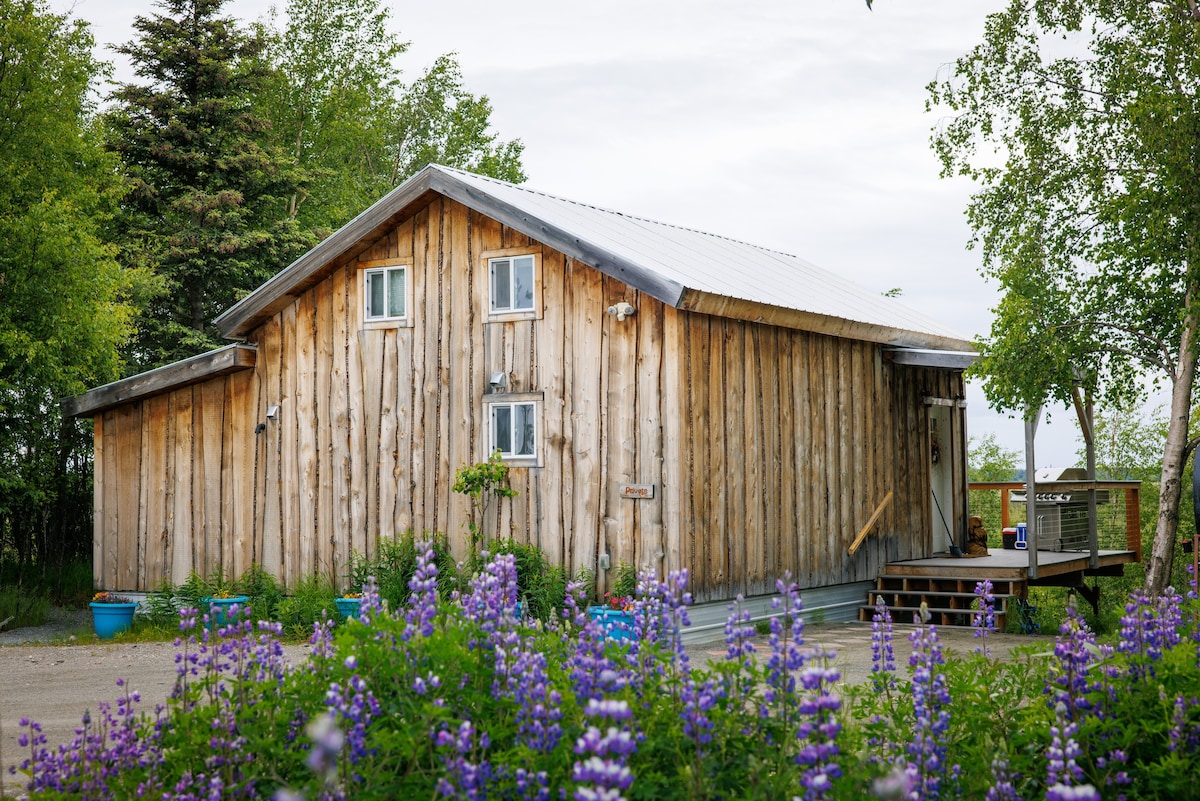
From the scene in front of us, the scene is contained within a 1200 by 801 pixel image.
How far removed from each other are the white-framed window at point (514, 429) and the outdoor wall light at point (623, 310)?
1.36 metres

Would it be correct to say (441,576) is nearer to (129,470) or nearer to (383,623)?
(129,470)

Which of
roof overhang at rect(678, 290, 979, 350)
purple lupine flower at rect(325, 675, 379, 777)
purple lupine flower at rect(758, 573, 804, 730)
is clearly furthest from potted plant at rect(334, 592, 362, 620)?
purple lupine flower at rect(758, 573, 804, 730)

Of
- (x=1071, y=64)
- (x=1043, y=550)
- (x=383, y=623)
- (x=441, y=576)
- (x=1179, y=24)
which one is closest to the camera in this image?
(x=383, y=623)

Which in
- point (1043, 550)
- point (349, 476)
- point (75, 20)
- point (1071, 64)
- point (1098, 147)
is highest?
point (75, 20)

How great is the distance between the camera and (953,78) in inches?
596

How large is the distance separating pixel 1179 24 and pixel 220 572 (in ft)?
42.2

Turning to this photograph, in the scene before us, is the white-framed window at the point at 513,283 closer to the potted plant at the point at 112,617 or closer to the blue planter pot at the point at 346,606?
the blue planter pot at the point at 346,606

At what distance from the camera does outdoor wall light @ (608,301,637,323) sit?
11.4 m

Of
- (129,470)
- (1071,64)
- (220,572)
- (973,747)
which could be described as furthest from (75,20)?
(973,747)

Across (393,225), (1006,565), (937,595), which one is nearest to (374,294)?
(393,225)

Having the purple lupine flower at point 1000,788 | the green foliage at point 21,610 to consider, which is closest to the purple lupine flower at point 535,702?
the purple lupine flower at point 1000,788

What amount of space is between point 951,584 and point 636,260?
235 inches

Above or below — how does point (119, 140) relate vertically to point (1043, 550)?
above

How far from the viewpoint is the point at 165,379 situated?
550 inches
